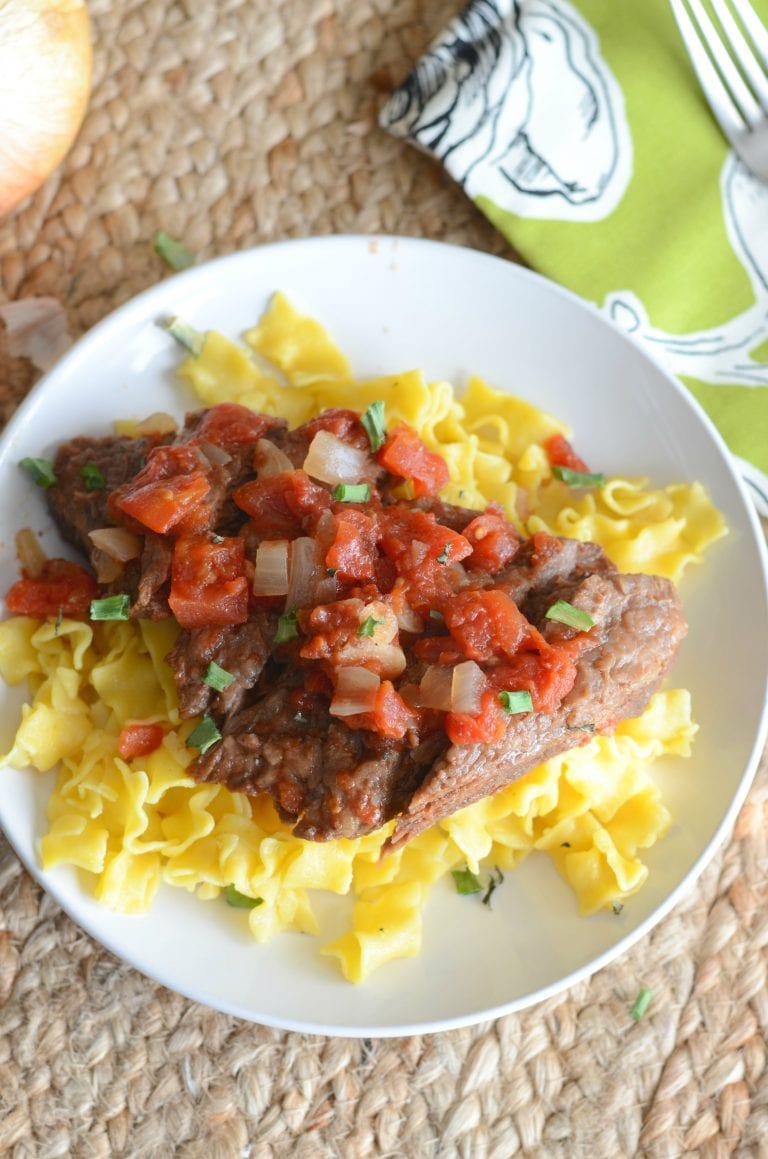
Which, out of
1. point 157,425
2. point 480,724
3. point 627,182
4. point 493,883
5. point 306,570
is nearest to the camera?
point 480,724

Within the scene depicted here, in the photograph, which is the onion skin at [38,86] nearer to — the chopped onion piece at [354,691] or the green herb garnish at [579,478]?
the green herb garnish at [579,478]

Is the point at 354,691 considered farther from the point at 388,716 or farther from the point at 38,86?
the point at 38,86

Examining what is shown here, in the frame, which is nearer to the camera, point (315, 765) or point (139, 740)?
point (315, 765)

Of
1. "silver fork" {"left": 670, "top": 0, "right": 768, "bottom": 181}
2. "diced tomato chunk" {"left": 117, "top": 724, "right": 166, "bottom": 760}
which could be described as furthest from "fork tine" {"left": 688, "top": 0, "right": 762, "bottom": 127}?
"diced tomato chunk" {"left": 117, "top": 724, "right": 166, "bottom": 760}

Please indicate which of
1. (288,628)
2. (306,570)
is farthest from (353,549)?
(288,628)

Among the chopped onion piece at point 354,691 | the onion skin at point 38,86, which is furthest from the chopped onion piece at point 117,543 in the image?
the onion skin at point 38,86

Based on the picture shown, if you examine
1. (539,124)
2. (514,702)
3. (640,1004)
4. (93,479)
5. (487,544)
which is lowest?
(640,1004)
